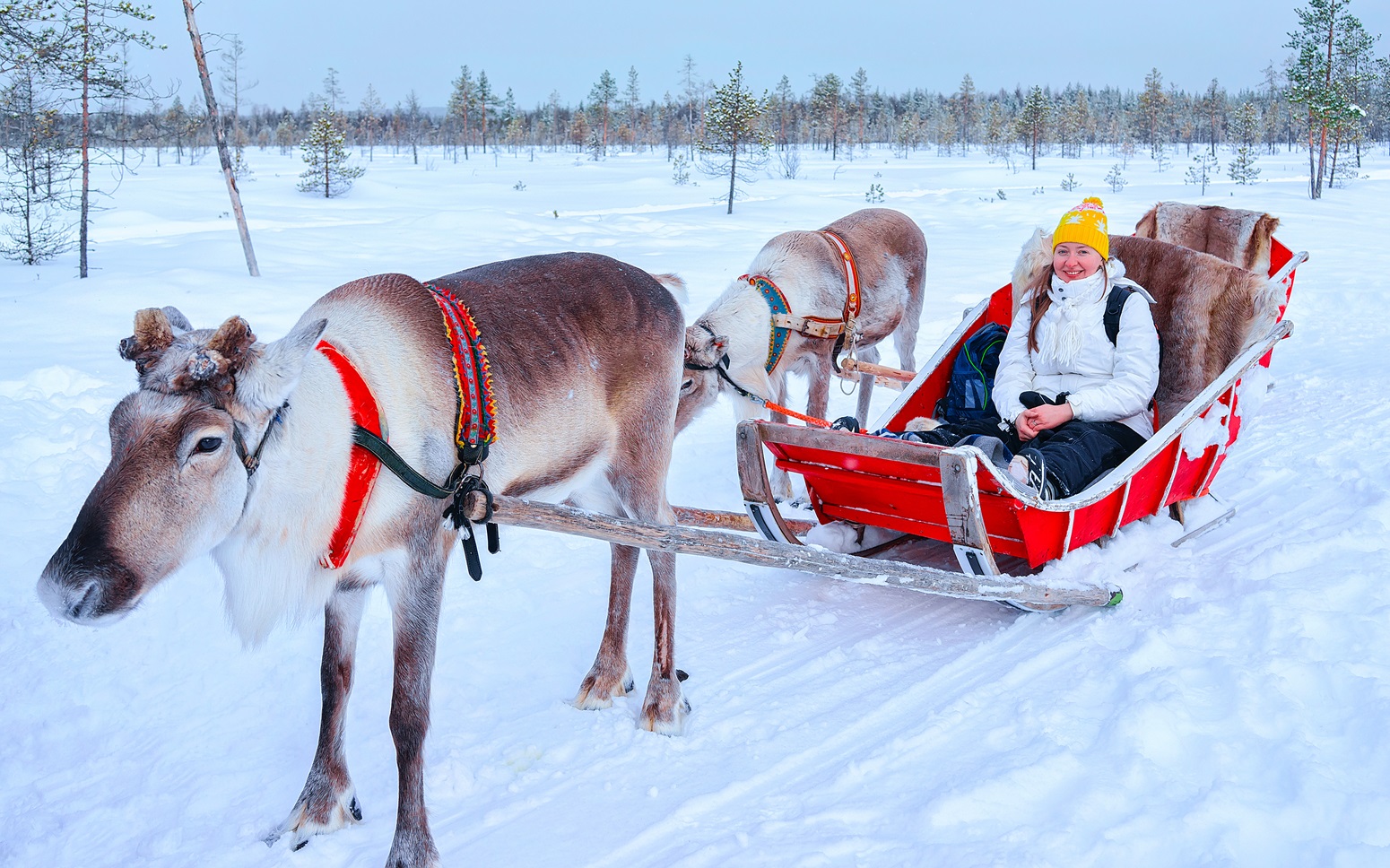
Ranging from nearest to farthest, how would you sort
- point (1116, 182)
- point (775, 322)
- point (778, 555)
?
point (778, 555) < point (775, 322) < point (1116, 182)

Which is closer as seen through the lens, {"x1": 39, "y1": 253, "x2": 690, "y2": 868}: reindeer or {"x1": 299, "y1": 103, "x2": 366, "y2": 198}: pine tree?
{"x1": 39, "y1": 253, "x2": 690, "y2": 868}: reindeer

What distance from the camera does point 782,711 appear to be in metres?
3.17

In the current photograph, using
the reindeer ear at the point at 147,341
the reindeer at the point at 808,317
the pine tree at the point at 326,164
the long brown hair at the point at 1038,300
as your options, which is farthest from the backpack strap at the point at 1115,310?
the pine tree at the point at 326,164

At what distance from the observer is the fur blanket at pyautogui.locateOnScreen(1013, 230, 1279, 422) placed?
4.39 meters

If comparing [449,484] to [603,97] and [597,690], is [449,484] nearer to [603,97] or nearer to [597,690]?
[597,690]

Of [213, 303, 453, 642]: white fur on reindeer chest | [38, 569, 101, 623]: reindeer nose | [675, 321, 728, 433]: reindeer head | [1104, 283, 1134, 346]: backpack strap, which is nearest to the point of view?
[38, 569, 101, 623]: reindeer nose

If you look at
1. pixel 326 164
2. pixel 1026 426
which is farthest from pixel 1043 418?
pixel 326 164

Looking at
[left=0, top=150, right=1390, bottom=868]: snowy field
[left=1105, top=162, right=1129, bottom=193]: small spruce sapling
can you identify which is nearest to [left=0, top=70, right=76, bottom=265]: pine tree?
[left=0, top=150, right=1390, bottom=868]: snowy field

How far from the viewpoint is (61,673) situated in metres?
3.40

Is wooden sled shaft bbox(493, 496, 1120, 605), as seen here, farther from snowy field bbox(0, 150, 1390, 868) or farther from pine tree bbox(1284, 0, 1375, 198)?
pine tree bbox(1284, 0, 1375, 198)

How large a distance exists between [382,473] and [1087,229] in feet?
10.5

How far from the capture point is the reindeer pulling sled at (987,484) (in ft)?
9.82

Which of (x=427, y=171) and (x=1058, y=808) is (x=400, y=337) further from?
(x=427, y=171)

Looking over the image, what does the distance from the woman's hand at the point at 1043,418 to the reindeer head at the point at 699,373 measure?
160cm
